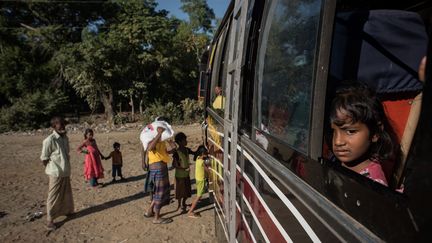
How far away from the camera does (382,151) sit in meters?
1.29

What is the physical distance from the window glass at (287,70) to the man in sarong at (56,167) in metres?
4.30

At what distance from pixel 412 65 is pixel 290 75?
0.62m

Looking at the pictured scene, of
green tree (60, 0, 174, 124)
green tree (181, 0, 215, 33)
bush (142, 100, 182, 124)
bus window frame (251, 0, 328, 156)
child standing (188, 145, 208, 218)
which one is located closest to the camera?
bus window frame (251, 0, 328, 156)

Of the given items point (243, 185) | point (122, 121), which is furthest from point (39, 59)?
point (243, 185)

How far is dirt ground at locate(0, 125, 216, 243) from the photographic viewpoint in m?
5.17

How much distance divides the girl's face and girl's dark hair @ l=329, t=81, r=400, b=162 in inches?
0.4

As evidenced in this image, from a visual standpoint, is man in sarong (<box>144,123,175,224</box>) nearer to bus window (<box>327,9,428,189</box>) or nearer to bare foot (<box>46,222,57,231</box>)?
bare foot (<box>46,222,57,231</box>)

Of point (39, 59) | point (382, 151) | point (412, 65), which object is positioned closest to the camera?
point (382, 151)

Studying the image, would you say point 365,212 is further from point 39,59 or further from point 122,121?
point 39,59

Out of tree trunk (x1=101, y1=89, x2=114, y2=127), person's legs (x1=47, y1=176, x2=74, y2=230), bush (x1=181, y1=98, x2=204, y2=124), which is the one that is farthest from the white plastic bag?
tree trunk (x1=101, y1=89, x2=114, y2=127)

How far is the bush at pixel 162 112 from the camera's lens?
65.9 feet

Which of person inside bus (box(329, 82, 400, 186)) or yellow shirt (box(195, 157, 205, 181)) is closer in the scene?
person inside bus (box(329, 82, 400, 186))

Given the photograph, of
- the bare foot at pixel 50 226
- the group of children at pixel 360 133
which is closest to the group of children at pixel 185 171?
the bare foot at pixel 50 226

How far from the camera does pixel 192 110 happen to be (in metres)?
21.1
